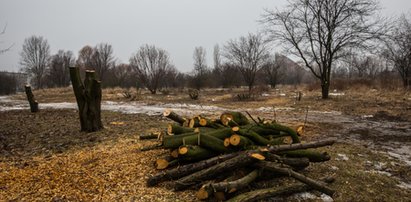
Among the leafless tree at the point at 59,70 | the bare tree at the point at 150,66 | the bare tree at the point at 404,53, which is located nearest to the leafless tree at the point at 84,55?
the leafless tree at the point at 59,70

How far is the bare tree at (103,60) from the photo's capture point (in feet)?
164

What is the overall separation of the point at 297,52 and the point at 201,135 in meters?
15.1

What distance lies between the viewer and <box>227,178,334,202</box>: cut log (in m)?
3.42

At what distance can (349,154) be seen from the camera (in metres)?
5.66

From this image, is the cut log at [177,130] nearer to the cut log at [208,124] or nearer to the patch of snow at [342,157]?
the cut log at [208,124]

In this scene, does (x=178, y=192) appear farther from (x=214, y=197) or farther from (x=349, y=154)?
(x=349, y=154)

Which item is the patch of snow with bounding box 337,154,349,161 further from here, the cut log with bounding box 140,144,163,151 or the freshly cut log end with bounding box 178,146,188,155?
the cut log with bounding box 140,144,163,151

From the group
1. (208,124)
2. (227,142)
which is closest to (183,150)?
(227,142)

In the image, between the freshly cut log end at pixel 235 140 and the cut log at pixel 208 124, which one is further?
the cut log at pixel 208 124

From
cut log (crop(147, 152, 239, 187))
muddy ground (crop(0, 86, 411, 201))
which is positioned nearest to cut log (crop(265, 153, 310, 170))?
muddy ground (crop(0, 86, 411, 201))

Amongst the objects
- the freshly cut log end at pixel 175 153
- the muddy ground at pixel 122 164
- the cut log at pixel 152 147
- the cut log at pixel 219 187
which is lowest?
the muddy ground at pixel 122 164

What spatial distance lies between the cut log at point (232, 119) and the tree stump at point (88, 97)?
405cm

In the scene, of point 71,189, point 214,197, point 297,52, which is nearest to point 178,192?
point 214,197

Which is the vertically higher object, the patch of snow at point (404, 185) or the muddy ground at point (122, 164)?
the muddy ground at point (122, 164)
